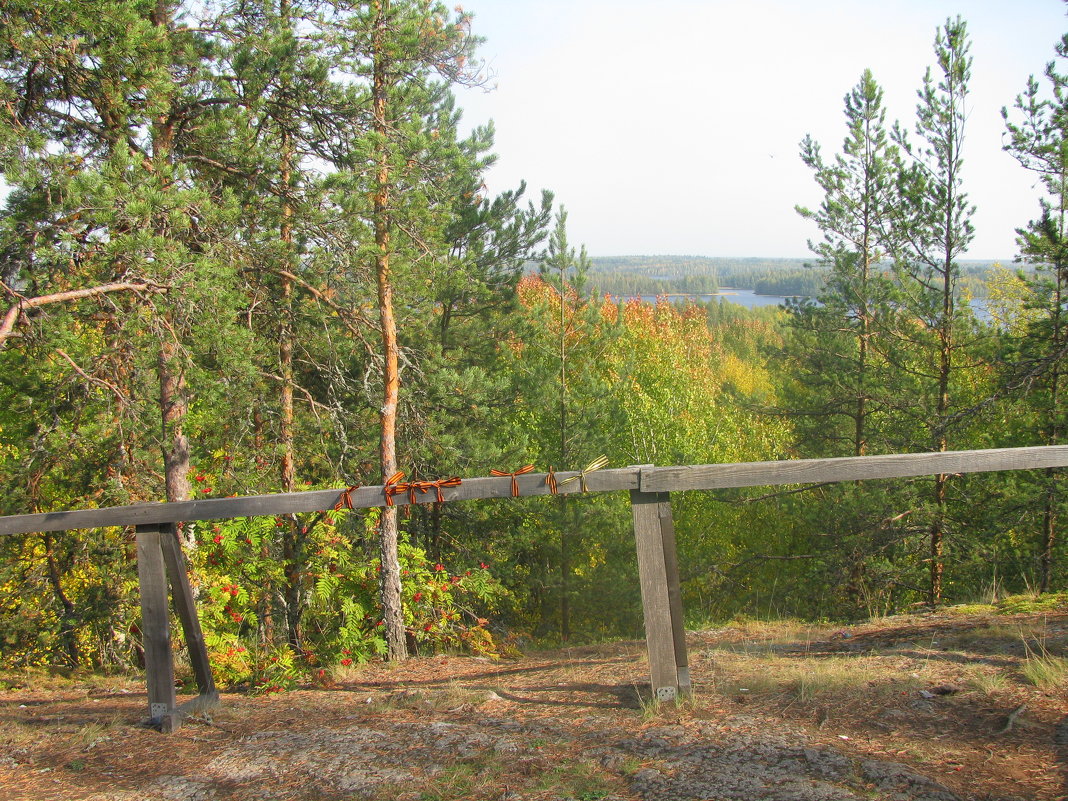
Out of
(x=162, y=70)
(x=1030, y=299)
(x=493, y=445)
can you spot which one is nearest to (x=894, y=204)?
(x=1030, y=299)

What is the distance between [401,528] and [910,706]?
13057mm

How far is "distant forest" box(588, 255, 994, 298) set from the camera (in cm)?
2708

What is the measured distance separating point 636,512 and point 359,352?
316 inches

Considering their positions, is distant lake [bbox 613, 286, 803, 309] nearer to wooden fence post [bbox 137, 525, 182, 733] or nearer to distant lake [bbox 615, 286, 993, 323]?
distant lake [bbox 615, 286, 993, 323]

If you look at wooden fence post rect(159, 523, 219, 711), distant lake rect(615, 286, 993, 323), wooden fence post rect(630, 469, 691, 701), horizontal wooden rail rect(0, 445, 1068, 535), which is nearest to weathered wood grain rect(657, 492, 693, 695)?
wooden fence post rect(630, 469, 691, 701)

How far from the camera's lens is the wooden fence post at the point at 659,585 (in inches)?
156

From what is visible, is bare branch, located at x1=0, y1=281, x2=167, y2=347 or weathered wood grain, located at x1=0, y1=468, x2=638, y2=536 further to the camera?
bare branch, located at x1=0, y1=281, x2=167, y2=347

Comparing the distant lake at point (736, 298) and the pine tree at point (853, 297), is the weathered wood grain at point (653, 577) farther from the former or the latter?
the distant lake at point (736, 298)

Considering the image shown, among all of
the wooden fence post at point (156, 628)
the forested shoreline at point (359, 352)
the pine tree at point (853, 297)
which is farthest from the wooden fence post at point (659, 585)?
the pine tree at point (853, 297)

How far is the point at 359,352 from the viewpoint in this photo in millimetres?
11281

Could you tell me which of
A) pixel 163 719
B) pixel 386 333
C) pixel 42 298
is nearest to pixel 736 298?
pixel 386 333

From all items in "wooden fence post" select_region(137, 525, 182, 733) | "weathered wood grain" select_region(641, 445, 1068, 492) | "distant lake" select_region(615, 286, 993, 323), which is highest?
"distant lake" select_region(615, 286, 993, 323)

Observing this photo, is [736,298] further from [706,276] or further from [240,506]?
[240,506]

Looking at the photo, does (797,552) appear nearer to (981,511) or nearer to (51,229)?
(981,511)
